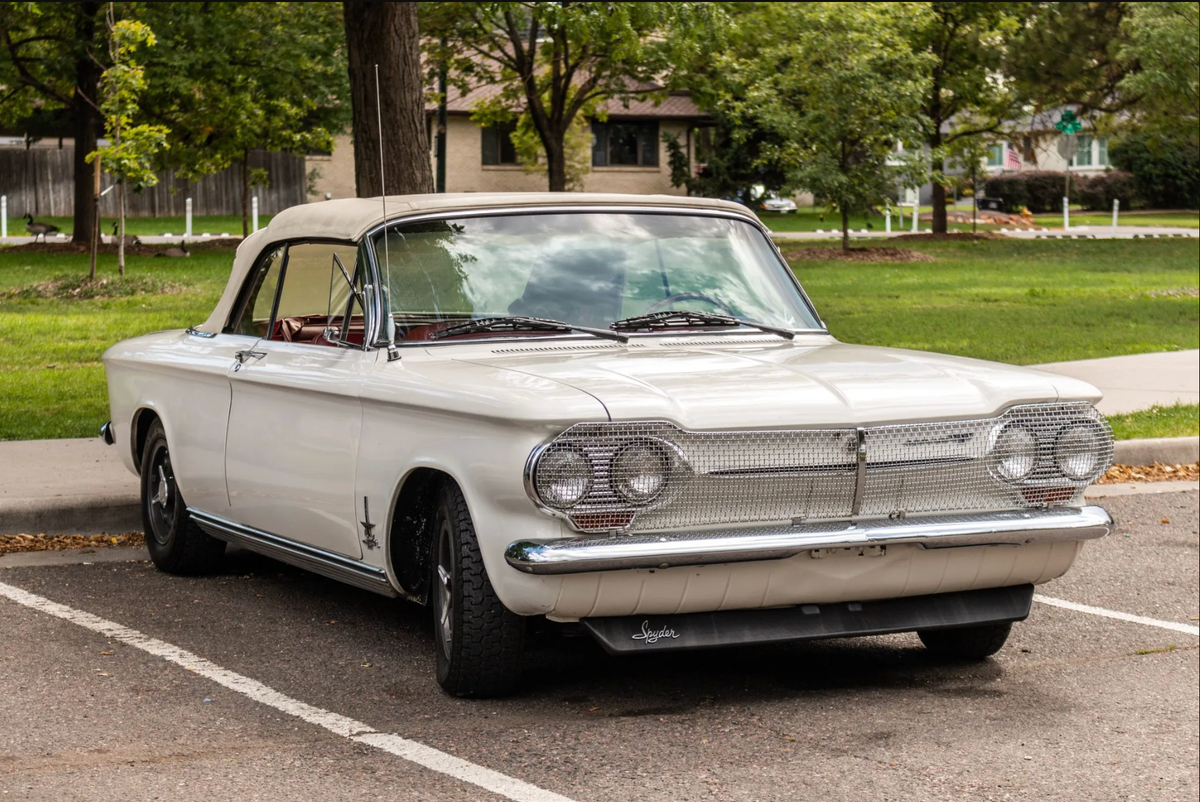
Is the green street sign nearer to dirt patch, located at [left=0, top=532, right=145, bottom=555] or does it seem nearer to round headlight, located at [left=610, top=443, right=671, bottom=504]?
dirt patch, located at [left=0, top=532, right=145, bottom=555]

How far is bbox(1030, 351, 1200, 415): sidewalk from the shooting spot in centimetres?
1298

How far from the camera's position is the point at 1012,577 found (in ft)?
18.0

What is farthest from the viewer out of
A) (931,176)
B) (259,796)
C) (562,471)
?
(931,176)

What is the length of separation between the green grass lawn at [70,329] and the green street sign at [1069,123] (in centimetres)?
2143

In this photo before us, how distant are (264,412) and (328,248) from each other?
2.36ft

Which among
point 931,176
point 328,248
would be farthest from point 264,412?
point 931,176

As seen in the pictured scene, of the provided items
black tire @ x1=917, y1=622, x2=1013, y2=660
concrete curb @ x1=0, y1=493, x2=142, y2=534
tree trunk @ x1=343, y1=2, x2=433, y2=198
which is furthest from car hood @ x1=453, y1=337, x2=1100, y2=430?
tree trunk @ x1=343, y1=2, x2=433, y2=198

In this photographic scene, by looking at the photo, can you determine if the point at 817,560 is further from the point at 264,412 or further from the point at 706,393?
the point at 264,412

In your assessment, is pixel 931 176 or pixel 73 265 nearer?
pixel 73 265

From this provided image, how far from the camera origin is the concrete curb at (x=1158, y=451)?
10.8m

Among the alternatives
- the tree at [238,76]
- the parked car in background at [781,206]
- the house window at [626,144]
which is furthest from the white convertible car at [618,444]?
the house window at [626,144]

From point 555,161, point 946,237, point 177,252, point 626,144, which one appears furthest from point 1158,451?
point 626,144

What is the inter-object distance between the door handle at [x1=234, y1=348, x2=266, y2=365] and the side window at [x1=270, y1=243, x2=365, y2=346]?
17 centimetres

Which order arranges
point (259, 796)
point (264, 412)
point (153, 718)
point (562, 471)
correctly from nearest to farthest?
point (259, 796)
point (562, 471)
point (153, 718)
point (264, 412)
